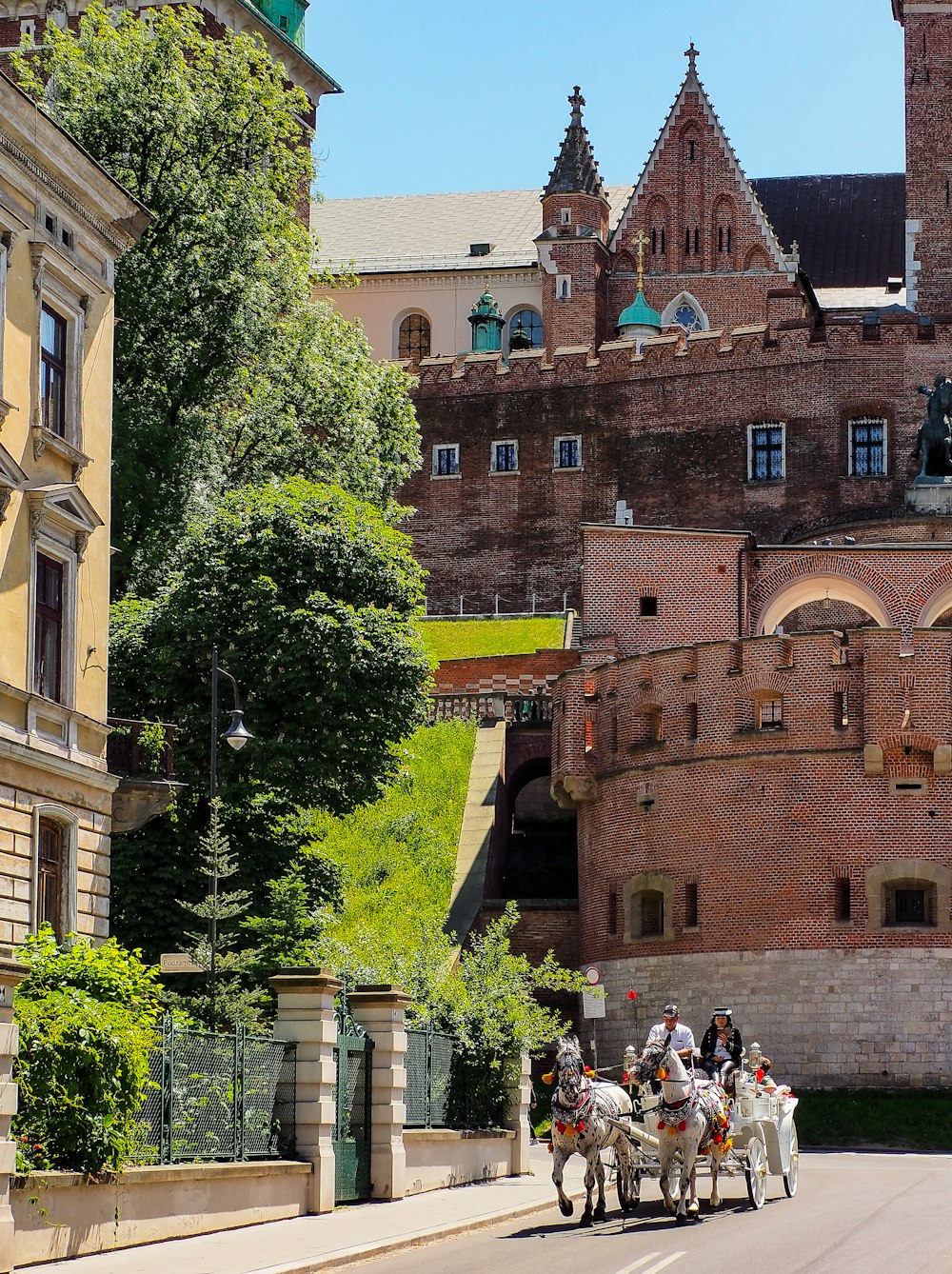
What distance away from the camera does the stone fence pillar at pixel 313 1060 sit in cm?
2248

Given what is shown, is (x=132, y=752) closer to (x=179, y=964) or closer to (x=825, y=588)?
(x=179, y=964)

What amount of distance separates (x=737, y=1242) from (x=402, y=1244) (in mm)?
2779

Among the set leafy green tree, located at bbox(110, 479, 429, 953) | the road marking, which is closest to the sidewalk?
the road marking

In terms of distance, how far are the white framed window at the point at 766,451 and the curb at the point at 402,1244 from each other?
146ft

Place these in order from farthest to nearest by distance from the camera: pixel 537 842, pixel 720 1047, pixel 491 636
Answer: pixel 491 636, pixel 537 842, pixel 720 1047

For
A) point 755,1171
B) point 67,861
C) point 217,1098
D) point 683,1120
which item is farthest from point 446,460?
point 217,1098

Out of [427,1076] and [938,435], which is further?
[938,435]

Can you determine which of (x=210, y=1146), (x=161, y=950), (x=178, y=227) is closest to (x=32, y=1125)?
(x=210, y=1146)

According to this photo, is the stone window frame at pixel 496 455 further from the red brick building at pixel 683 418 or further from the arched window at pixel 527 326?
the arched window at pixel 527 326

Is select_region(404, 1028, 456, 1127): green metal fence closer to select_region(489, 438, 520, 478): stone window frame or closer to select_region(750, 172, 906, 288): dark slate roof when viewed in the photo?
select_region(489, 438, 520, 478): stone window frame

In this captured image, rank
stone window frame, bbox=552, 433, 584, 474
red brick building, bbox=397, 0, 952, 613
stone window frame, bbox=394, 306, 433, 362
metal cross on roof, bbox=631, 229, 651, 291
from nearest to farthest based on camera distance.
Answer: red brick building, bbox=397, 0, 952, 613 < stone window frame, bbox=552, 433, 584, 474 < metal cross on roof, bbox=631, 229, 651, 291 < stone window frame, bbox=394, 306, 433, 362

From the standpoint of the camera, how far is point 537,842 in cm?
5275

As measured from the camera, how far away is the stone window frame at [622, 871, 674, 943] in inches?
1753

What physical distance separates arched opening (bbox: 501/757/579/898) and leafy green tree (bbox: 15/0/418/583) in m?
9.83
